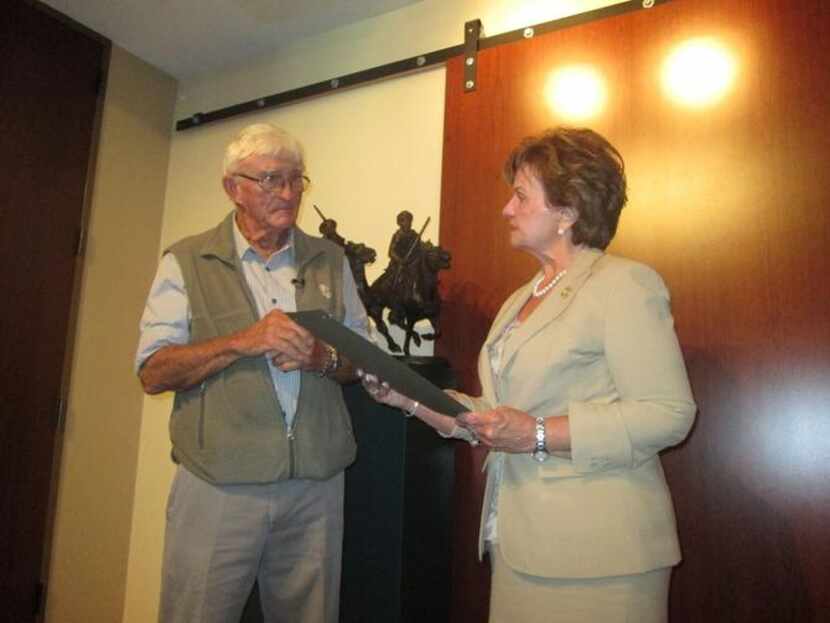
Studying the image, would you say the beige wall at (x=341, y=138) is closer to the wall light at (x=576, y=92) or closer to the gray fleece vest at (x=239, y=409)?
the wall light at (x=576, y=92)

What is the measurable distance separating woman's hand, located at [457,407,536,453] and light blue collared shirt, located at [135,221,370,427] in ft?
1.66

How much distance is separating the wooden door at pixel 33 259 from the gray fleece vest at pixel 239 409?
123 cm

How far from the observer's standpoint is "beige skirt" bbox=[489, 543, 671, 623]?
1010mm

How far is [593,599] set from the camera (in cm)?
102

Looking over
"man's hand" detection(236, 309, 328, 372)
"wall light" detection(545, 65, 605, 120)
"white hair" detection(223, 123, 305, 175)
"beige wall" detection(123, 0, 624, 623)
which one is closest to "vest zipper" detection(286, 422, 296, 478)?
"man's hand" detection(236, 309, 328, 372)

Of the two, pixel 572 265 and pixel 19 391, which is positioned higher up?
pixel 572 265

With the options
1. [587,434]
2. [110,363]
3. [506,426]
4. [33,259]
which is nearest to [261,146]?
[506,426]

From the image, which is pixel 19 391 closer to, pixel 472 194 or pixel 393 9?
pixel 472 194

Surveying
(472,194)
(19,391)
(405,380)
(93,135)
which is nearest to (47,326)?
(19,391)

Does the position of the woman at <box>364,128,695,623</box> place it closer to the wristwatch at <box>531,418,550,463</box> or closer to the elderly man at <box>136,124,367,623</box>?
the wristwatch at <box>531,418,550,463</box>

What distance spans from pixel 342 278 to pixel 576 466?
0.83 m

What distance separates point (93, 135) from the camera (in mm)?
2545

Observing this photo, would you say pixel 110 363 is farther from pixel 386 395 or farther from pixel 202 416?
pixel 386 395

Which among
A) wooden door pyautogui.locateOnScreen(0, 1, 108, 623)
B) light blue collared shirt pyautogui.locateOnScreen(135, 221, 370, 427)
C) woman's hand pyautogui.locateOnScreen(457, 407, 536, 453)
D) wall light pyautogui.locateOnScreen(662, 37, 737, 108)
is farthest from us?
wooden door pyautogui.locateOnScreen(0, 1, 108, 623)
